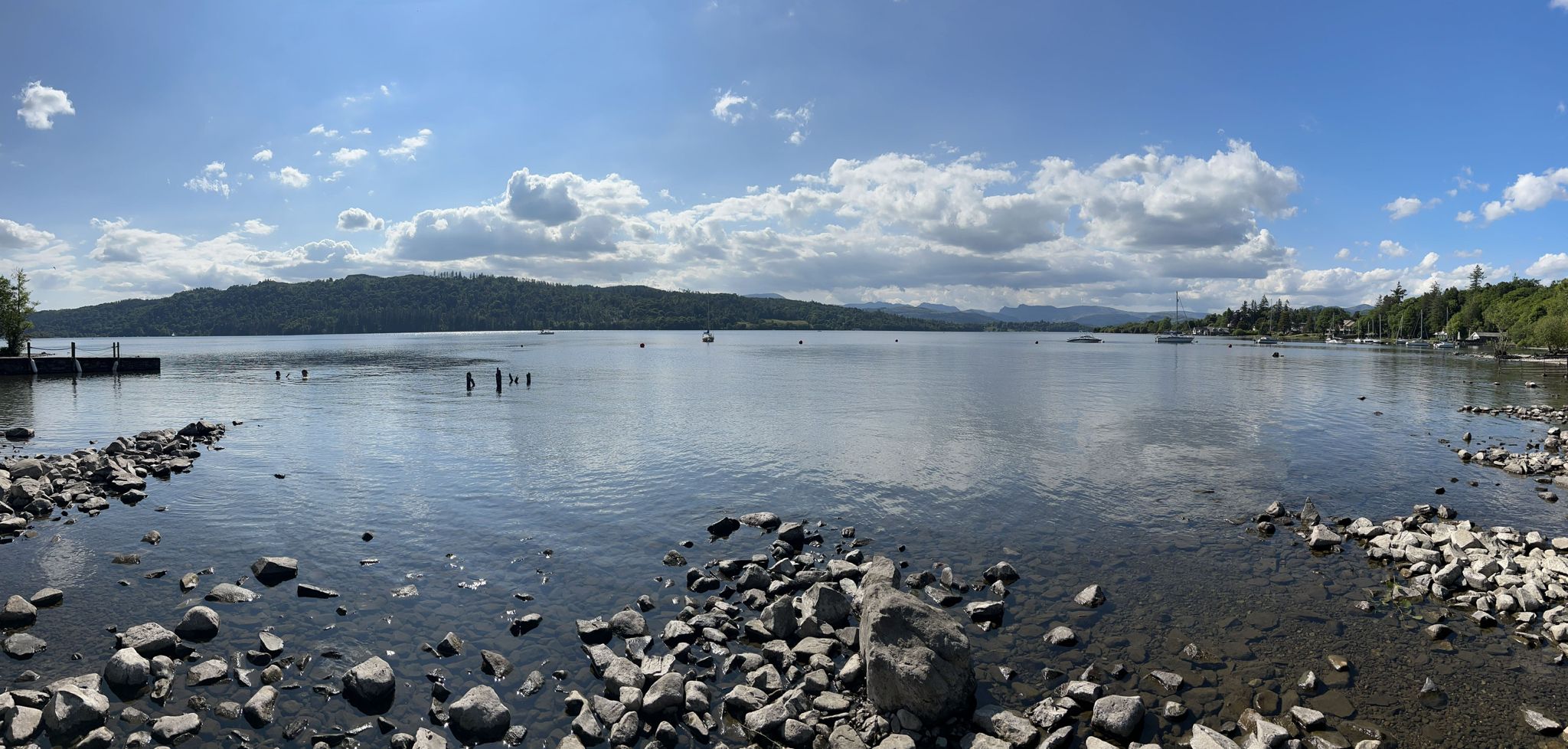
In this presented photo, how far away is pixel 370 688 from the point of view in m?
12.9

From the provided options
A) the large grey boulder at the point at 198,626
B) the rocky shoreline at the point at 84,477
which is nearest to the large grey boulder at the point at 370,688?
the large grey boulder at the point at 198,626

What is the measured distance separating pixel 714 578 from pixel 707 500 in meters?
9.18

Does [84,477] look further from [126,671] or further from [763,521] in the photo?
[763,521]

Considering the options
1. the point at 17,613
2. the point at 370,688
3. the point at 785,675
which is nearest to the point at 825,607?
the point at 785,675

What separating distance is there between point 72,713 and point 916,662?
45.7ft

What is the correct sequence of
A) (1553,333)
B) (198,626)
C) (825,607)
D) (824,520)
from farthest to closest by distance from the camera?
(1553,333) → (824,520) → (825,607) → (198,626)

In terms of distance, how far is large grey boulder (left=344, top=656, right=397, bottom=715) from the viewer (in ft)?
41.6

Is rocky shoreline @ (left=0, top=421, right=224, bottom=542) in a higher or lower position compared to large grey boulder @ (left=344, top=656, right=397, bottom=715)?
higher

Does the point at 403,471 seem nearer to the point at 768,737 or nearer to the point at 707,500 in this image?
the point at 707,500

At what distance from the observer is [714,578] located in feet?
61.6

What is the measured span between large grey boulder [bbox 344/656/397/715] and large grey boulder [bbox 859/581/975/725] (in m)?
8.73

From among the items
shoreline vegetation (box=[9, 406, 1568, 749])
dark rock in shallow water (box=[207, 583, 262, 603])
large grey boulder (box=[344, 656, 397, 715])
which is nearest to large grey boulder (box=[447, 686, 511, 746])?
shoreline vegetation (box=[9, 406, 1568, 749])

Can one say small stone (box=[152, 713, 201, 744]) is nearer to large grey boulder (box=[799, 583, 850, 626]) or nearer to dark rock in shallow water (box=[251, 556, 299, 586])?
dark rock in shallow water (box=[251, 556, 299, 586])

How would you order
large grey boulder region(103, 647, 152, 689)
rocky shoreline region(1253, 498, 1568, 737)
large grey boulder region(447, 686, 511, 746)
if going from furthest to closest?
rocky shoreline region(1253, 498, 1568, 737), large grey boulder region(103, 647, 152, 689), large grey boulder region(447, 686, 511, 746)
